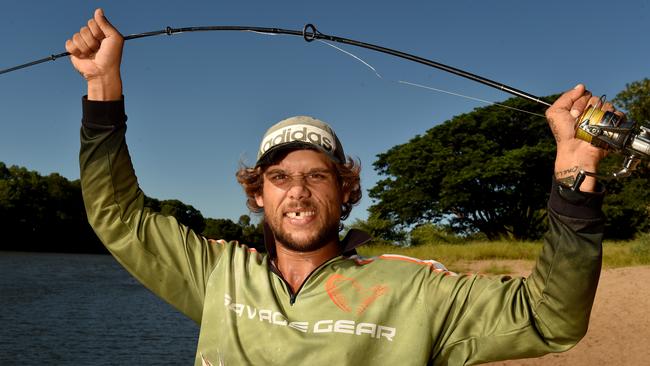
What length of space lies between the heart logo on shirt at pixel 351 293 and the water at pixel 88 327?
15.5 m

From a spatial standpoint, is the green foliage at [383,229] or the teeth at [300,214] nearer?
the teeth at [300,214]

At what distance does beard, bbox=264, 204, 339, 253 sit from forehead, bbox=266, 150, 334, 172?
0.23 meters

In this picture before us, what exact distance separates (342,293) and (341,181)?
2.18 feet

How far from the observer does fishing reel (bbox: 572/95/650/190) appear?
2.08 meters

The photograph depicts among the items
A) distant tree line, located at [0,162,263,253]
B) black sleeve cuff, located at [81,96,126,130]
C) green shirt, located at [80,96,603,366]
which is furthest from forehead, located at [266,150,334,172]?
distant tree line, located at [0,162,263,253]

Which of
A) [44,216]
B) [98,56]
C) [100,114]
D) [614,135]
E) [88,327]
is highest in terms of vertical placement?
Answer: [44,216]

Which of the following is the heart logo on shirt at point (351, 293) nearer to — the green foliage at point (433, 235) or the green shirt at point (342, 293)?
the green shirt at point (342, 293)

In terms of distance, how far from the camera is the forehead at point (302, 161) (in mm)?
2814

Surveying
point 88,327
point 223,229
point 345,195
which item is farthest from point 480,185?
point 223,229

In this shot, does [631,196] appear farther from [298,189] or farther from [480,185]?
[298,189]

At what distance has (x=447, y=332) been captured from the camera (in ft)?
8.05

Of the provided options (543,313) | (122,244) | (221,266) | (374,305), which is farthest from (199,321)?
(543,313)

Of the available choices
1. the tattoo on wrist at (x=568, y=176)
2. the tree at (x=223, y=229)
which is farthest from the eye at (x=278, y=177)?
the tree at (x=223, y=229)

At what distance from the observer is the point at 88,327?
2281 cm
